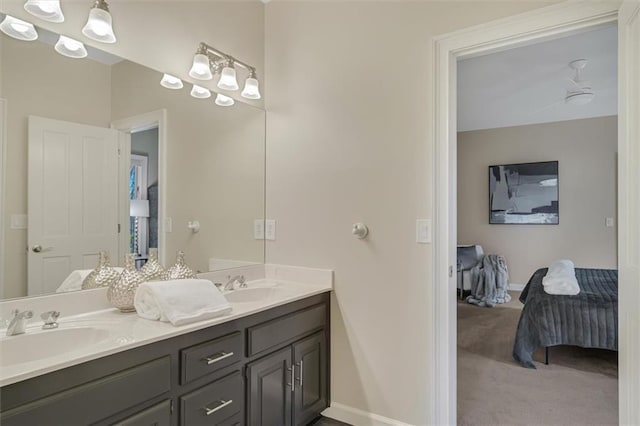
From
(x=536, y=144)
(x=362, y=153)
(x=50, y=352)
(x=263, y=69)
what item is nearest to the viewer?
(x=50, y=352)

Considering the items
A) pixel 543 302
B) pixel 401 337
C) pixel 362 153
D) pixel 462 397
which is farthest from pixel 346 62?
pixel 543 302

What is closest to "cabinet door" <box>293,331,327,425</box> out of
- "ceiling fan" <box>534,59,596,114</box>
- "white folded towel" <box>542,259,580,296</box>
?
"white folded towel" <box>542,259,580,296</box>

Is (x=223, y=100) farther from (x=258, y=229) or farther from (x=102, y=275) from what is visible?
(x=102, y=275)

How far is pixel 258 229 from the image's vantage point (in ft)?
8.45

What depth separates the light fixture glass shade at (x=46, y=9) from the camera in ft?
4.89

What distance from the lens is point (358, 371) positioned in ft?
7.32

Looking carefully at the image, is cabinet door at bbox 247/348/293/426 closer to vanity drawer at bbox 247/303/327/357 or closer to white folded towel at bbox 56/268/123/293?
vanity drawer at bbox 247/303/327/357

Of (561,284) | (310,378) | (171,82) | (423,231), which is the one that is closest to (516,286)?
(561,284)

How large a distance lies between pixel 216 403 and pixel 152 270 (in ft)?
2.21

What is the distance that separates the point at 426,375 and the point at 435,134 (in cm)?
124

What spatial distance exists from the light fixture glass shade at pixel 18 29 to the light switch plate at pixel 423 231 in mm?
1875

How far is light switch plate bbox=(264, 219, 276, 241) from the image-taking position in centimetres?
257

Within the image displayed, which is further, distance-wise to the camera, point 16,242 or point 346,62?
point 346,62

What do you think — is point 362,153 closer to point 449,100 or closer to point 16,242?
point 449,100
